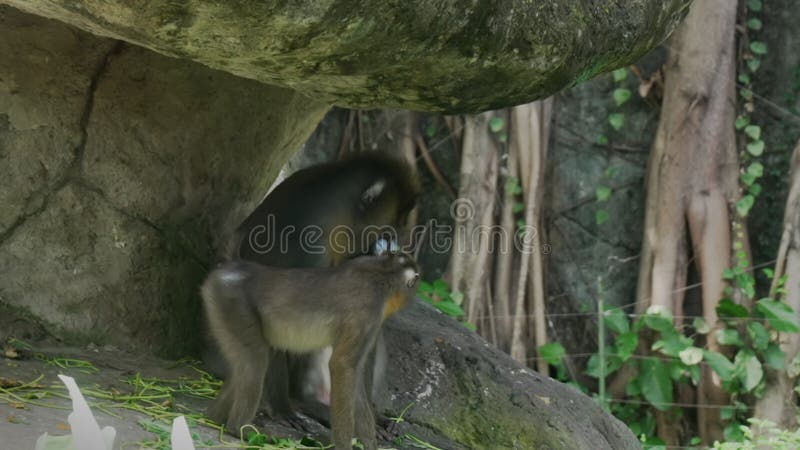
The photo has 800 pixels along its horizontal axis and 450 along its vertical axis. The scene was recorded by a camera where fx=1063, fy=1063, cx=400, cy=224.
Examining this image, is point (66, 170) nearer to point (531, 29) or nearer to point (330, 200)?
point (330, 200)

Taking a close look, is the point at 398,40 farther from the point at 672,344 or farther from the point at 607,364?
the point at 607,364

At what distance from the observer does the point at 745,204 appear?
649 cm

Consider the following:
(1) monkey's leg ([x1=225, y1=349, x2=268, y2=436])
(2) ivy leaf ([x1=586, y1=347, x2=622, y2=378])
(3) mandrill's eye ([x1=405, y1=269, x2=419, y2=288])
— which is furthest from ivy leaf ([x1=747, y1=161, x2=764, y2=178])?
(1) monkey's leg ([x1=225, y1=349, x2=268, y2=436])

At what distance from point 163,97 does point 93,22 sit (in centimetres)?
115

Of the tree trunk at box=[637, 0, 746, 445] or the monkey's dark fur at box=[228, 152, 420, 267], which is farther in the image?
the tree trunk at box=[637, 0, 746, 445]

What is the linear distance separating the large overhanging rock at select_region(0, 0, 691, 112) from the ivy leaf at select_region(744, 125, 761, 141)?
316 centimetres

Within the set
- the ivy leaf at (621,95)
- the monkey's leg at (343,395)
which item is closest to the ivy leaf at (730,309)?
the ivy leaf at (621,95)

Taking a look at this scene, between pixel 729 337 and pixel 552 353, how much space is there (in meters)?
1.09

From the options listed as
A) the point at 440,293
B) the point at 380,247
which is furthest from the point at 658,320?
the point at 380,247

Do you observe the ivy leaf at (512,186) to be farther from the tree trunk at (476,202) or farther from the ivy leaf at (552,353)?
the ivy leaf at (552,353)

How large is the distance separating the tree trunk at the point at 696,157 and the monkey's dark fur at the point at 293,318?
11.6 feet

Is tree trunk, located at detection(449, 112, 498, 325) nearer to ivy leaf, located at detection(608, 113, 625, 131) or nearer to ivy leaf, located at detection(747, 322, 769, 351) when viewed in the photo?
ivy leaf, located at detection(608, 113, 625, 131)

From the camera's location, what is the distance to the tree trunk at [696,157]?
21.6ft

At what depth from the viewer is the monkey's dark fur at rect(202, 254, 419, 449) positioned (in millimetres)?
3340
